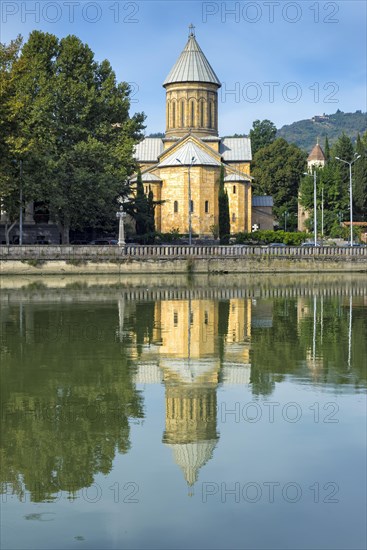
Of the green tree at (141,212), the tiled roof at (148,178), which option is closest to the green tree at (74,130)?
the green tree at (141,212)

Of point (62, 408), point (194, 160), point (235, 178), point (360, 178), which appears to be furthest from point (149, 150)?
point (62, 408)

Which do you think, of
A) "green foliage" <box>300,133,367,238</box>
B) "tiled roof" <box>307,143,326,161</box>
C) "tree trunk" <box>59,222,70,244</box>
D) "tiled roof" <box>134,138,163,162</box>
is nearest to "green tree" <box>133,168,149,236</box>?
"tree trunk" <box>59,222,70,244</box>

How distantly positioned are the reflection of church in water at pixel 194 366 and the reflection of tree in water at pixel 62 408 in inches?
25.4

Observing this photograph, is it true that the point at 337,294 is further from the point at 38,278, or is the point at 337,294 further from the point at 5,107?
the point at 5,107

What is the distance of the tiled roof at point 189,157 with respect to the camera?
72875 mm

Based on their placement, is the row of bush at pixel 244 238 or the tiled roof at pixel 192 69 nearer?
the row of bush at pixel 244 238

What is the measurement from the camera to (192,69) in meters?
78.8

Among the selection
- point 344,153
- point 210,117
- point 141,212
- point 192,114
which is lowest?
A: point 141,212

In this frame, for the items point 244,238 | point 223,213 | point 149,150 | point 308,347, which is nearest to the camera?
point 308,347

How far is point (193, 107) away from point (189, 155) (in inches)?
285

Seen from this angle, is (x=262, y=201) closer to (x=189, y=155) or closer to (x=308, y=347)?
(x=189, y=155)

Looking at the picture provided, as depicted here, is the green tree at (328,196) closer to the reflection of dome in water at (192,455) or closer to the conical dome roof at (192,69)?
the conical dome roof at (192,69)

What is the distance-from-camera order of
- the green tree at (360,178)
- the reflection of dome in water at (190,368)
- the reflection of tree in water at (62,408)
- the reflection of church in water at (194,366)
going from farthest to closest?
the green tree at (360,178), the reflection of dome in water at (190,368), the reflection of church in water at (194,366), the reflection of tree in water at (62,408)

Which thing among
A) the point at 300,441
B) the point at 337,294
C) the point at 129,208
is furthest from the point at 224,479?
the point at 129,208
